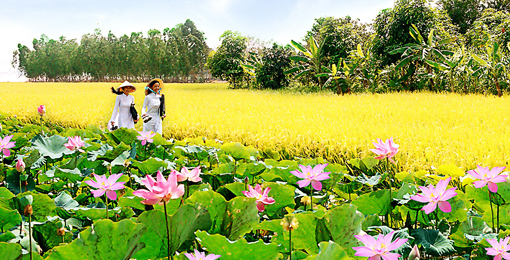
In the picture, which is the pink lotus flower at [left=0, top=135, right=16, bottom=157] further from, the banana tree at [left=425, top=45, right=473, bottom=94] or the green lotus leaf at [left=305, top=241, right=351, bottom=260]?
the banana tree at [left=425, top=45, right=473, bottom=94]

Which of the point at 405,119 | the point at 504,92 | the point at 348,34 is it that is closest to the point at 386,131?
the point at 405,119

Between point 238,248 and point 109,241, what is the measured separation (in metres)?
0.27

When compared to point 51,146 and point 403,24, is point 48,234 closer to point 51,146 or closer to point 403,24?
point 51,146

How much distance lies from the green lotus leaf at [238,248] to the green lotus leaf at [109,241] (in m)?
0.14

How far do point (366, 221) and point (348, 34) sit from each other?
13.9 metres

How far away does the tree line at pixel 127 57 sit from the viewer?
42406mm

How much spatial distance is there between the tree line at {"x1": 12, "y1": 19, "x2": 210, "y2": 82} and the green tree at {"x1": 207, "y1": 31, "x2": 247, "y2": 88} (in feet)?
70.6

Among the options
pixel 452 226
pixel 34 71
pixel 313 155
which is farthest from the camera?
pixel 34 71

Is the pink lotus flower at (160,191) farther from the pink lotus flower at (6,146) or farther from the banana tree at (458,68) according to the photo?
the banana tree at (458,68)

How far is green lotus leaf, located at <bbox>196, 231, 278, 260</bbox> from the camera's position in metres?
0.66

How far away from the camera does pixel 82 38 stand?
1868 inches

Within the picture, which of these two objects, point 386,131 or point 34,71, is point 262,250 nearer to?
point 386,131

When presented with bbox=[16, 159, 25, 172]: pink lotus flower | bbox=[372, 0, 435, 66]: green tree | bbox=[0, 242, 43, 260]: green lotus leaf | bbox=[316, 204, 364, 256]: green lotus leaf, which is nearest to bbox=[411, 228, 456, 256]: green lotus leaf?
bbox=[316, 204, 364, 256]: green lotus leaf

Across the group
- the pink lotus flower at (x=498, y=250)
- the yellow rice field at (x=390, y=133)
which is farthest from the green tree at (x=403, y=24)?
the pink lotus flower at (x=498, y=250)
